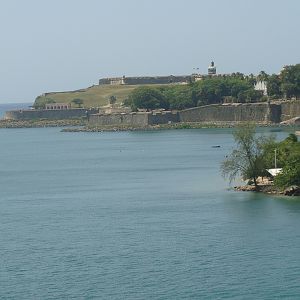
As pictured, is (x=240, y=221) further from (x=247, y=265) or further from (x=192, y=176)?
(x=192, y=176)

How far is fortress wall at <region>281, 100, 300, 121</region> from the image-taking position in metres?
77.1

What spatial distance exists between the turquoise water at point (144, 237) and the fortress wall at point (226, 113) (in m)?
34.7

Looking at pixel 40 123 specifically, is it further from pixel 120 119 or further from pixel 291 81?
pixel 291 81

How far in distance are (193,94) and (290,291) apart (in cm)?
6668

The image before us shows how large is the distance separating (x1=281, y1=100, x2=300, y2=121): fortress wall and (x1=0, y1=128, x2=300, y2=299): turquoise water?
3285cm

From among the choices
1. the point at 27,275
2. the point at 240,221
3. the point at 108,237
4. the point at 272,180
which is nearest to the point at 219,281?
the point at 27,275

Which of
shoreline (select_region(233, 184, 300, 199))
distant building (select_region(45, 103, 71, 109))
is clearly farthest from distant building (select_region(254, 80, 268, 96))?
shoreline (select_region(233, 184, 300, 199))

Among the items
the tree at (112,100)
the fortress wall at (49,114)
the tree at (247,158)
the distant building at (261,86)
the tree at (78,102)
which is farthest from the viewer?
the tree at (78,102)

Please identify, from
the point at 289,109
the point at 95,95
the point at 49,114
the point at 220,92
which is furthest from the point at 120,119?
the point at 95,95

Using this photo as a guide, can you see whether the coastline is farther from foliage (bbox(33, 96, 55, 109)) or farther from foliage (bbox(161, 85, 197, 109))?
foliage (bbox(161, 85, 197, 109))

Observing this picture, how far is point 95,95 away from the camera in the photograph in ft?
388

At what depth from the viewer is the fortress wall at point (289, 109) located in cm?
7706

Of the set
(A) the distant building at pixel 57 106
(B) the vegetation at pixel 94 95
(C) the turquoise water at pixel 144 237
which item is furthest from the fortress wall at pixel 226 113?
(C) the turquoise water at pixel 144 237

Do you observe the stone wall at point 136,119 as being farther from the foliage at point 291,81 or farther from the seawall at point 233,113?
the foliage at point 291,81
